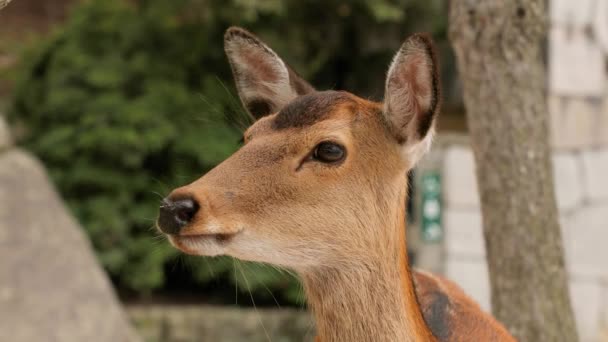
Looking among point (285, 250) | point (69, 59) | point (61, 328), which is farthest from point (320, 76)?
point (285, 250)

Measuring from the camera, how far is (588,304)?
7195 millimetres

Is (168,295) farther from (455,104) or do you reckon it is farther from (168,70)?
(455,104)

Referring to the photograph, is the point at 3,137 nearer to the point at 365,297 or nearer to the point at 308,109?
the point at 308,109

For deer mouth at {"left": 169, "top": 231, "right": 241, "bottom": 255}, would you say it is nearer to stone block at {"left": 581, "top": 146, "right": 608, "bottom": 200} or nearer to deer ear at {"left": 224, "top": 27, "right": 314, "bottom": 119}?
deer ear at {"left": 224, "top": 27, "right": 314, "bottom": 119}

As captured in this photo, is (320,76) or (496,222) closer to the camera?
(496,222)

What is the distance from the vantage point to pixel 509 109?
3.55 meters

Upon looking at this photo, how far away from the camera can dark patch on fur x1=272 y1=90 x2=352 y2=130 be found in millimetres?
→ 2525

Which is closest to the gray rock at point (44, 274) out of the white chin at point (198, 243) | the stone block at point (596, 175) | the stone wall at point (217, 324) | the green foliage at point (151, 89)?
the green foliage at point (151, 89)

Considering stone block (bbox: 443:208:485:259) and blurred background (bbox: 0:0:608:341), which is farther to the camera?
stone block (bbox: 443:208:485:259)

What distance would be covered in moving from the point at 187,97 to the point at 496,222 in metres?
4.29

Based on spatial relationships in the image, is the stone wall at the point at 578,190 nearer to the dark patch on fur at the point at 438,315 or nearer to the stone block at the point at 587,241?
the stone block at the point at 587,241

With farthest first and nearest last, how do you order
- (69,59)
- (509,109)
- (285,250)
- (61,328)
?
(69,59)
(61,328)
(509,109)
(285,250)

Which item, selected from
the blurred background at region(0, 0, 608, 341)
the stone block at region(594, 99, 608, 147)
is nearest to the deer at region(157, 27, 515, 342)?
the blurred background at region(0, 0, 608, 341)

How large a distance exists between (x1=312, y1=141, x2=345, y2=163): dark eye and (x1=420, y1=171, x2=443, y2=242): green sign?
16.0ft
